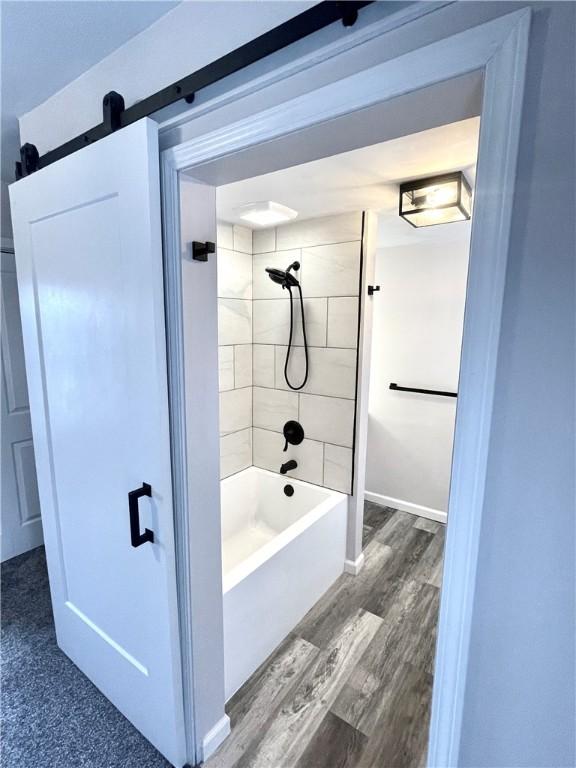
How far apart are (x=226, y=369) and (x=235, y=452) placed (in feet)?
2.04

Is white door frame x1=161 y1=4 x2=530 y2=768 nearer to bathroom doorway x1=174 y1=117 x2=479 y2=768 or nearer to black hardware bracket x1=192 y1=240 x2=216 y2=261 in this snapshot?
black hardware bracket x1=192 y1=240 x2=216 y2=261

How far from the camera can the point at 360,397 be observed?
7.59 feet

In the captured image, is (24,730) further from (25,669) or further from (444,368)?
(444,368)

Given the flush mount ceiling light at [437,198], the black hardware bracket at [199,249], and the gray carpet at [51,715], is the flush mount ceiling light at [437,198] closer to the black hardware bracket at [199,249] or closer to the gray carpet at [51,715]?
the black hardware bracket at [199,249]

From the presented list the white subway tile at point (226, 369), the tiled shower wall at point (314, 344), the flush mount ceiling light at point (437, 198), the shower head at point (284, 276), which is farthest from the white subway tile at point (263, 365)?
the flush mount ceiling light at point (437, 198)

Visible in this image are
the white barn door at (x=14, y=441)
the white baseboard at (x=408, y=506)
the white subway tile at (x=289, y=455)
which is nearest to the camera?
the white barn door at (x=14, y=441)

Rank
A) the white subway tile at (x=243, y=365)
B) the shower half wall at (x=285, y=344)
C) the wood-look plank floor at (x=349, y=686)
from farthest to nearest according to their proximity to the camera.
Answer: the white subway tile at (x=243, y=365) < the shower half wall at (x=285, y=344) < the wood-look plank floor at (x=349, y=686)

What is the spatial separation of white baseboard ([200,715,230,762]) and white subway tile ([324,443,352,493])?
131 centimetres

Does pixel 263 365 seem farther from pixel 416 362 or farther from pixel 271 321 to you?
pixel 416 362

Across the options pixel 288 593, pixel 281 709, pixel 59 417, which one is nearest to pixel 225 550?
pixel 288 593

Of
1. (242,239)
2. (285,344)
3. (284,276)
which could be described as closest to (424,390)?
(285,344)

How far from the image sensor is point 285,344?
2.57 meters

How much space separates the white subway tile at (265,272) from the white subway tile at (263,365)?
365mm

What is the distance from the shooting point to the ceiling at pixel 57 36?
96cm
